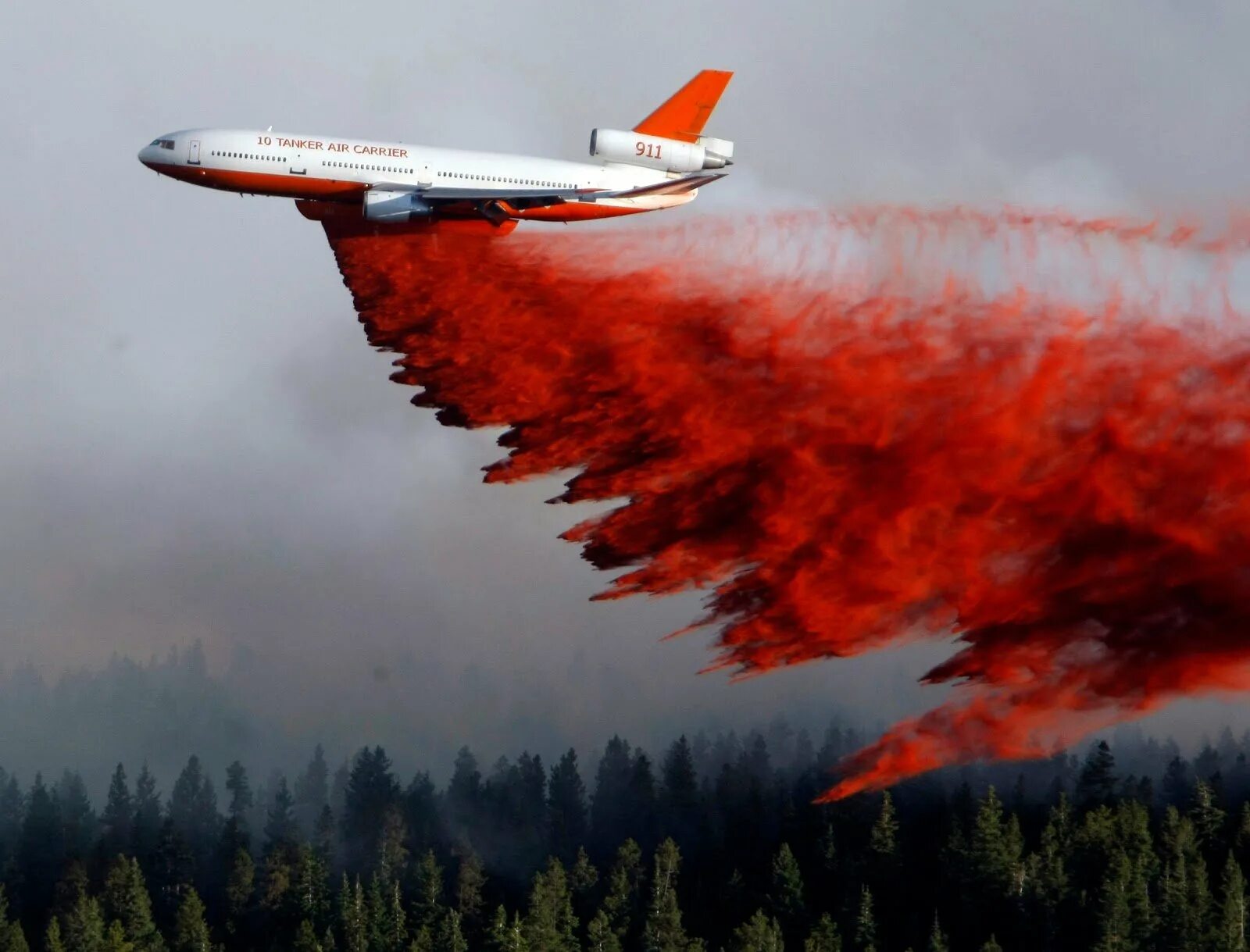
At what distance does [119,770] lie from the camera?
180250 mm

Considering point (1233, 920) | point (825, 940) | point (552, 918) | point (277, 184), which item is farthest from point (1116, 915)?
point (277, 184)

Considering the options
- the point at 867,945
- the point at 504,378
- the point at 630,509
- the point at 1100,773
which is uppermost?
the point at 504,378

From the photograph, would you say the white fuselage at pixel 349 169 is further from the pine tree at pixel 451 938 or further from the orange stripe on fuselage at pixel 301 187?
the pine tree at pixel 451 938

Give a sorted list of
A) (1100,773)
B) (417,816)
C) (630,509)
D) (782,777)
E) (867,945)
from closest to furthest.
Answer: (630,509), (867,945), (1100,773), (417,816), (782,777)

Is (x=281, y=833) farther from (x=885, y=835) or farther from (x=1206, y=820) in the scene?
(x=1206, y=820)

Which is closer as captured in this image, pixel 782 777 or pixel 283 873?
pixel 283 873

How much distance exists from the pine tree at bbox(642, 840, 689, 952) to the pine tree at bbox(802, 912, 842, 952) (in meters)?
7.06

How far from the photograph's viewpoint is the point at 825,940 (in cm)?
9556

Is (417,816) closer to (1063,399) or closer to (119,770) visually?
(119,770)

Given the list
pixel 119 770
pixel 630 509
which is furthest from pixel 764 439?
pixel 119 770

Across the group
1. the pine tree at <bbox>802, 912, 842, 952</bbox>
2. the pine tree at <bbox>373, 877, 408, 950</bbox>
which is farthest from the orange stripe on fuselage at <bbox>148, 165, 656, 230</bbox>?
the pine tree at <bbox>373, 877, 408, 950</bbox>

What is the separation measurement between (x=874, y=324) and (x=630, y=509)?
38.1ft

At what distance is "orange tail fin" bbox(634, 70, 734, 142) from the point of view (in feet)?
234

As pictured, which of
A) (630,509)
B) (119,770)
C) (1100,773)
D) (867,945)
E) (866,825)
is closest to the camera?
(630,509)
